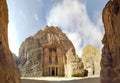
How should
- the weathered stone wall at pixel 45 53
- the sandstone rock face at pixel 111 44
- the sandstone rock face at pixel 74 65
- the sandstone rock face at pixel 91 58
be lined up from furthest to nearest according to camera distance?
the weathered stone wall at pixel 45 53, the sandstone rock face at pixel 91 58, the sandstone rock face at pixel 74 65, the sandstone rock face at pixel 111 44

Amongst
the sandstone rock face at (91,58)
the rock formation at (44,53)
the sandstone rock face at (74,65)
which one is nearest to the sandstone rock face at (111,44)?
the sandstone rock face at (74,65)

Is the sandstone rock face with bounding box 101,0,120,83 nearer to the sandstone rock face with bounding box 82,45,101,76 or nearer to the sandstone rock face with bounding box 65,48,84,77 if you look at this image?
the sandstone rock face with bounding box 65,48,84,77

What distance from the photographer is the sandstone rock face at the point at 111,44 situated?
31.8 feet

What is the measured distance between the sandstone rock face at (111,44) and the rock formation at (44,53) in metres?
29.5

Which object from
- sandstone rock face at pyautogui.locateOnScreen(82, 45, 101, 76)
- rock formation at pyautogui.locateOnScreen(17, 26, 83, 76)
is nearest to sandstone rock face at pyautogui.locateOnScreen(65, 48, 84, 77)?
sandstone rock face at pyautogui.locateOnScreen(82, 45, 101, 76)

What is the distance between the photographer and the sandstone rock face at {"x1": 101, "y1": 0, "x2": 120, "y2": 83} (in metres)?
9.70

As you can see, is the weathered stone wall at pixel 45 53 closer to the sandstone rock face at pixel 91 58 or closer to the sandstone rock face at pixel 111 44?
the sandstone rock face at pixel 91 58

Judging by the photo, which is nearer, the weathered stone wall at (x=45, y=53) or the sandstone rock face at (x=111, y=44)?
the sandstone rock face at (x=111, y=44)

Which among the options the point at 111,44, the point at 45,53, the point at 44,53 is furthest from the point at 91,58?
the point at 111,44

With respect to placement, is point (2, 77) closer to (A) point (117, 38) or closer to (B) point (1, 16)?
(B) point (1, 16)

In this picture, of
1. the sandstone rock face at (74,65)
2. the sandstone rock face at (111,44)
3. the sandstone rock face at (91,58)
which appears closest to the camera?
the sandstone rock face at (111,44)

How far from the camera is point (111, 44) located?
10648mm

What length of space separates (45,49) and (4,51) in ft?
112

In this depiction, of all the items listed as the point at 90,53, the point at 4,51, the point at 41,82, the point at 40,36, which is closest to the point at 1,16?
the point at 4,51
